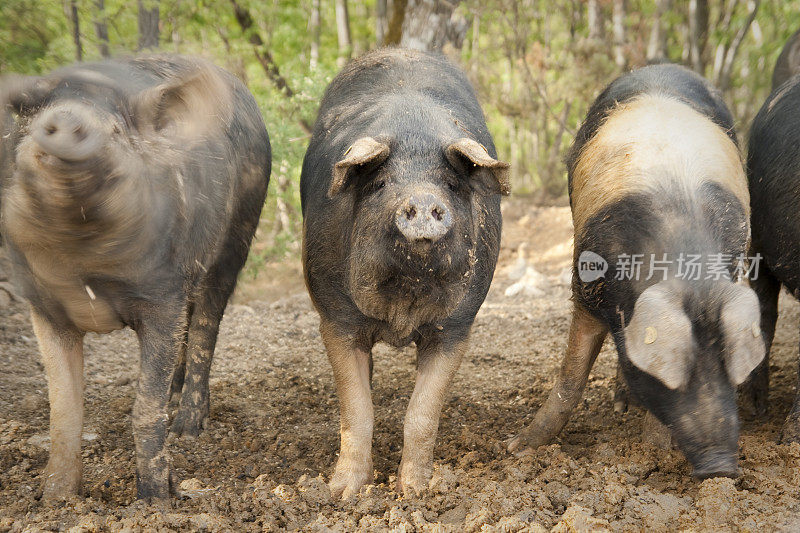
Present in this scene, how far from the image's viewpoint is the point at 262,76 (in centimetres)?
1252

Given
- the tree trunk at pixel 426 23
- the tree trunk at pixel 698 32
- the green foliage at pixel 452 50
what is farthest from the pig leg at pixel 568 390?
the tree trunk at pixel 698 32

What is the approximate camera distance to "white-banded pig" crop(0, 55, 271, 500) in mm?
3166

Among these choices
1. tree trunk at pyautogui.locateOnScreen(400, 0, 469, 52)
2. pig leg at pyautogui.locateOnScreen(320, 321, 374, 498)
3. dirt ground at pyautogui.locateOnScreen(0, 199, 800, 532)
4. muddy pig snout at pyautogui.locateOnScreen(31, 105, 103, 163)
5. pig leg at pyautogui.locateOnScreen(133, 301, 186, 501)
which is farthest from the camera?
tree trunk at pyautogui.locateOnScreen(400, 0, 469, 52)

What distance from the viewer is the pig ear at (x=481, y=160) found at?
3.78m

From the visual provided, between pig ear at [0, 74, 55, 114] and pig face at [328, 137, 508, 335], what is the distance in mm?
1290

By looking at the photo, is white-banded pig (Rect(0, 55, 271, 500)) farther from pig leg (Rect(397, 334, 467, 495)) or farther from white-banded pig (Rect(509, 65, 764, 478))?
white-banded pig (Rect(509, 65, 764, 478))

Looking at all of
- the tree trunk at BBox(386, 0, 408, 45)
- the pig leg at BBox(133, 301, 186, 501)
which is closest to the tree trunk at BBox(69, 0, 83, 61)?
the tree trunk at BBox(386, 0, 408, 45)

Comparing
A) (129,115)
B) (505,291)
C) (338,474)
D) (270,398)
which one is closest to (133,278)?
(129,115)

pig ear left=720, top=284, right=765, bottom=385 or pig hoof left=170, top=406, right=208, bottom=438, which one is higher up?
pig ear left=720, top=284, right=765, bottom=385

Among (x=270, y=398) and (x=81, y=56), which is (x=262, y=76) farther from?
(x=270, y=398)

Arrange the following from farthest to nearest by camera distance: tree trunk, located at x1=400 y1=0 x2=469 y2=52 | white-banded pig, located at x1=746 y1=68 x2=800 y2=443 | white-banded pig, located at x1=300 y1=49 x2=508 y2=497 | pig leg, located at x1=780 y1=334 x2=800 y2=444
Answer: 1. tree trunk, located at x1=400 y1=0 x2=469 y2=52
2. white-banded pig, located at x1=746 y1=68 x2=800 y2=443
3. pig leg, located at x1=780 y1=334 x2=800 y2=444
4. white-banded pig, located at x1=300 y1=49 x2=508 y2=497

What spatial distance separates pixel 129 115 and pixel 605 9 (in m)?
10.7

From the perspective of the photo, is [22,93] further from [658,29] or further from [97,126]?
[658,29]

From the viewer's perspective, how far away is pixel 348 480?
14.0 ft
